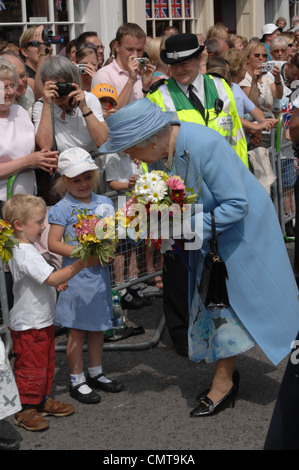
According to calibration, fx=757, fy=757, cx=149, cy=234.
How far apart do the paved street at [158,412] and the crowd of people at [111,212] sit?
0.32ft

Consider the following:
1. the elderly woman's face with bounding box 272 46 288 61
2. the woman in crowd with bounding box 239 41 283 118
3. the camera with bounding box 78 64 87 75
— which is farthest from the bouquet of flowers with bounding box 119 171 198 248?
the elderly woman's face with bounding box 272 46 288 61

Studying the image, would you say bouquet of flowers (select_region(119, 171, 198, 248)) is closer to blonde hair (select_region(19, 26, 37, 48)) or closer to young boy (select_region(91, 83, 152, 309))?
young boy (select_region(91, 83, 152, 309))

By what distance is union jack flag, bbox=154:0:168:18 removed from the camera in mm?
13141

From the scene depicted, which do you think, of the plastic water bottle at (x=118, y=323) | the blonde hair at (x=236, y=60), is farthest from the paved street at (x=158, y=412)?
the blonde hair at (x=236, y=60)

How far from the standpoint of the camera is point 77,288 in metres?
4.79

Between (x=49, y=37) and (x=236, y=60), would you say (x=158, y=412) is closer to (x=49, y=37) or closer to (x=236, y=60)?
(x=49, y=37)

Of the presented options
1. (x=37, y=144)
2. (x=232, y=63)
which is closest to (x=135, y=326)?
(x=37, y=144)

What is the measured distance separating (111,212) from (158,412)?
130 centimetres

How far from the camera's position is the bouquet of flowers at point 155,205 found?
3.95 metres

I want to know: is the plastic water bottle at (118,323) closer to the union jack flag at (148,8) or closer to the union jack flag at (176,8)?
the union jack flag at (148,8)

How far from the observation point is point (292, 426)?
9.25 ft

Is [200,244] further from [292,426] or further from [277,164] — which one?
[277,164]

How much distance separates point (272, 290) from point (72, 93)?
2.16 meters

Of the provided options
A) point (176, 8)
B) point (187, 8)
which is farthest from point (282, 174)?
point (187, 8)
